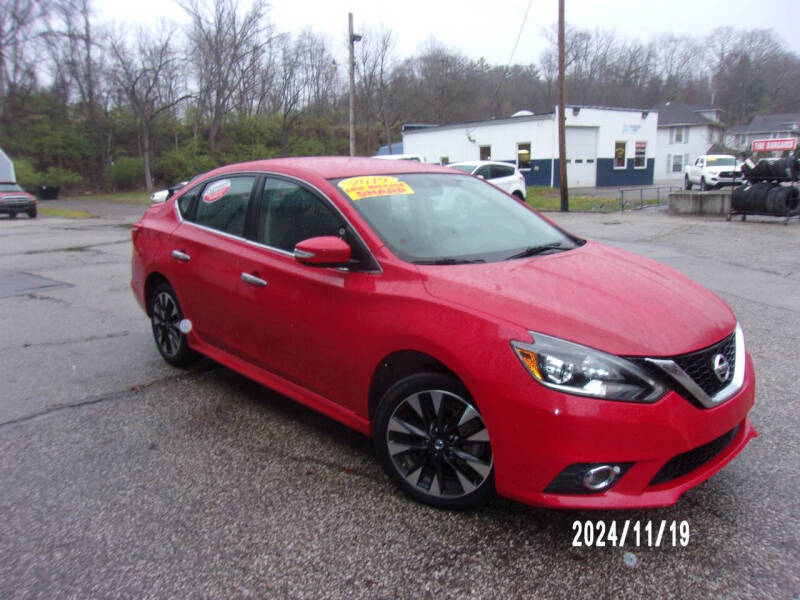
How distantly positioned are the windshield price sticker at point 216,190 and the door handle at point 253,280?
843mm

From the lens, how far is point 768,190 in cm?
1638

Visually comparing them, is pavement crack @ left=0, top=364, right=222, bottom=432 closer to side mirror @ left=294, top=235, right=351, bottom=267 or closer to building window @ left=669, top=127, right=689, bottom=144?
side mirror @ left=294, top=235, right=351, bottom=267

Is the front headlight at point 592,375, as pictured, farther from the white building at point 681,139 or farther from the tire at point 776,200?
the white building at point 681,139

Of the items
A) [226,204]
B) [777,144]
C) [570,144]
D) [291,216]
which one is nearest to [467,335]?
[291,216]

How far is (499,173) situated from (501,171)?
0.16 m

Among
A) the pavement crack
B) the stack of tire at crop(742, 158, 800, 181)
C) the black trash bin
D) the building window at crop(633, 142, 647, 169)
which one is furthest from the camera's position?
the building window at crop(633, 142, 647, 169)

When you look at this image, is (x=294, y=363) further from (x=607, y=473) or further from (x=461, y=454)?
(x=607, y=473)

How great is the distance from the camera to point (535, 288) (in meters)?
2.70

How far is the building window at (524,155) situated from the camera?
33500 millimetres

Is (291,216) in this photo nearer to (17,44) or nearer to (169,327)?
(169,327)

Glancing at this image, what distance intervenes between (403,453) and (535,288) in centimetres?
101

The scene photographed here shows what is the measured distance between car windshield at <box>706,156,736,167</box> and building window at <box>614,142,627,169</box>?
808 cm

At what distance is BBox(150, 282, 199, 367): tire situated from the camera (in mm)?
4633

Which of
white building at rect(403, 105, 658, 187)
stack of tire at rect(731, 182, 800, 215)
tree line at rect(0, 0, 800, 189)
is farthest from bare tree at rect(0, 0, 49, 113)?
stack of tire at rect(731, 182, 800, 215)
